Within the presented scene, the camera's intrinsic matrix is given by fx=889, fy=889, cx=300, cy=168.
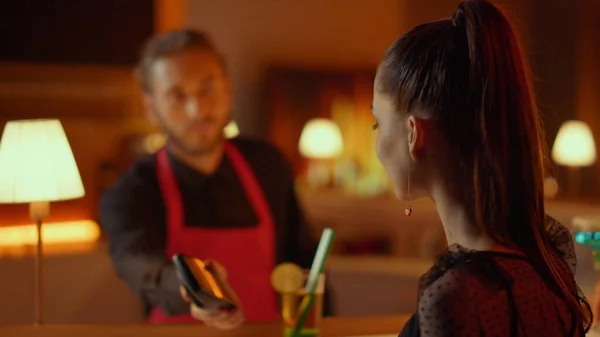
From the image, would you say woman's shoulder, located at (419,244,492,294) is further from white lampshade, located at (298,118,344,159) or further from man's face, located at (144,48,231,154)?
white lampshade, located at (298,118,344,159)

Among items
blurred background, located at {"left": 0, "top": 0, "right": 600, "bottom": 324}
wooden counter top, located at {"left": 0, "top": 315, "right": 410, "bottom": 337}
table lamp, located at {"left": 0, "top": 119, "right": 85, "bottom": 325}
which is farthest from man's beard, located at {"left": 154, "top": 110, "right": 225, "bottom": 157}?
blurred background, located at {"left": 0, "top": 0, "right": 600, "bottom": 324}

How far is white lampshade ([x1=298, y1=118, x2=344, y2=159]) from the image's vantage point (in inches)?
202

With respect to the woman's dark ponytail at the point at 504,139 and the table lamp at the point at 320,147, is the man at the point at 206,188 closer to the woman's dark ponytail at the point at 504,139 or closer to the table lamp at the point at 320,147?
the woman's dark ponytail at the point at 504,139

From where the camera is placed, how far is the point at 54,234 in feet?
11.8

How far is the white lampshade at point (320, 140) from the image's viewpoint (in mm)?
5129

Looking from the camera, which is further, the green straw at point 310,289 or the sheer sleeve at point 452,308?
the green straw at point 310,289

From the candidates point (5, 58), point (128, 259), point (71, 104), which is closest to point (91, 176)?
point (71, 104)

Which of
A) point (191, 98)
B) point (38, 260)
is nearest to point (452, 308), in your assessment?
point (38, 260)

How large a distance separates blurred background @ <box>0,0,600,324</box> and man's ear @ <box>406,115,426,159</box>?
2.55 feet

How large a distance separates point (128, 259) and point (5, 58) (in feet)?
7.55

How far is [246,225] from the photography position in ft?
6.53

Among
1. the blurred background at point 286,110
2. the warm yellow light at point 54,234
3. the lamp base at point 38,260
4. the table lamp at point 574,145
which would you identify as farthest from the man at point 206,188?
the table lamp at point 574,145

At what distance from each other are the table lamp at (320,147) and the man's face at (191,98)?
3199 mm

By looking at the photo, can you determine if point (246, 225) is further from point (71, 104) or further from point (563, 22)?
point (563, 22)
